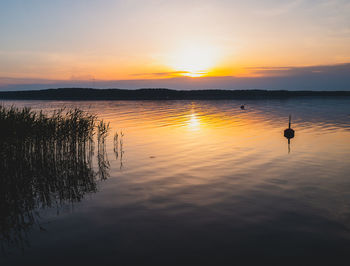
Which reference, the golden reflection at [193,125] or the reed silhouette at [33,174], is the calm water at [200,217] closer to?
the reed silhouette at [33,174]

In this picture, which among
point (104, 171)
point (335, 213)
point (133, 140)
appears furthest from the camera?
point (133, 140)

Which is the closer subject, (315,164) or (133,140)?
(315,164)

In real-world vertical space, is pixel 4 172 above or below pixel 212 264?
above

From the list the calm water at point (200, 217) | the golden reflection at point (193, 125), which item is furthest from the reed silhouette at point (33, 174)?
the golden reflection at point (193, 125)

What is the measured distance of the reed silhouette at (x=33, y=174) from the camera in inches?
451


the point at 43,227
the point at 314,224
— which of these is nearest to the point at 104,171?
the point at 43,227

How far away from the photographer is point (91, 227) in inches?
426

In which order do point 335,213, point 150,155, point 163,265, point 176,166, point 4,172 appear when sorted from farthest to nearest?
point 150,155
point 176,166
point 4,172
point 335,213
point 163,265

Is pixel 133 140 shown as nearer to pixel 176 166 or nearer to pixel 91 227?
pixel 176 166

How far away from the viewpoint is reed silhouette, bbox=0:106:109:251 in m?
11.4

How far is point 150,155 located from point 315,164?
1324cm

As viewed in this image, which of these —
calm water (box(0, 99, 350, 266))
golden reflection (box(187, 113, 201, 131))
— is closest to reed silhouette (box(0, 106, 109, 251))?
calm water (box(0, 99, 350, 266))

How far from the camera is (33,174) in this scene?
16578 mm

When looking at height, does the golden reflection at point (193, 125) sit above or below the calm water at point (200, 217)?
above
